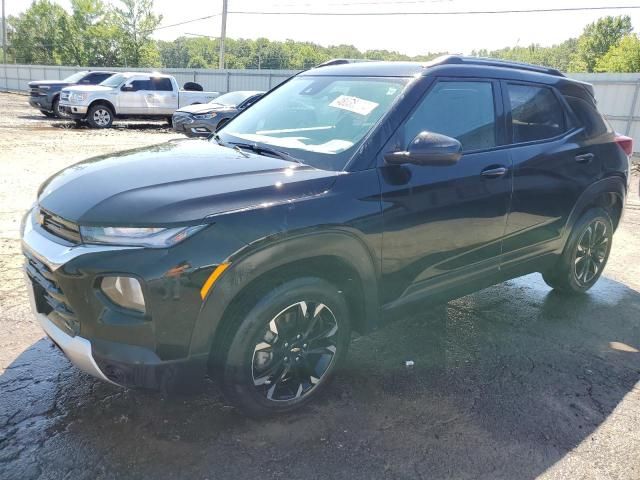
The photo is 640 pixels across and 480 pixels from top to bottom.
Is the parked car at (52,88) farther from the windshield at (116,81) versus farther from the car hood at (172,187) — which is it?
the car hood at (172,187)

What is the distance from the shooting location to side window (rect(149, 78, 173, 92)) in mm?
18359

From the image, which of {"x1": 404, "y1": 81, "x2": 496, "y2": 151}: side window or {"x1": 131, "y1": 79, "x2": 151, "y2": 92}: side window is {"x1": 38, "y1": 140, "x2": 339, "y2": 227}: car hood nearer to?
{"x1": 404, "y1": 81, "x2": 496, "y2": 151}: side window

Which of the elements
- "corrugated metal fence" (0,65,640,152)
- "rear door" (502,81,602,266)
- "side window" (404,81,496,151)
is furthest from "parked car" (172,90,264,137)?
"side window" (404,81,496,151)

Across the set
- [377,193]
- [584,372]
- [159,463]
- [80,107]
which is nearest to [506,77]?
[377,193]

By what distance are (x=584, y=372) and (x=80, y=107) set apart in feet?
57.1

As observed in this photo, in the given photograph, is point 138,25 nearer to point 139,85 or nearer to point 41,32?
point 41,32

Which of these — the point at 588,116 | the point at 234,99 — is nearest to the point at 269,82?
the point at 234,99

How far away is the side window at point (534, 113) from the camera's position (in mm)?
3832

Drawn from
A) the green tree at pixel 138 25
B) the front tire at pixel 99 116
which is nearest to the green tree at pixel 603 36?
the green tree at pixel 138 25

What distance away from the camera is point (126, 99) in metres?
17.9

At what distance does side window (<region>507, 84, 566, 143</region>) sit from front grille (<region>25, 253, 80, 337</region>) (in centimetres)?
302

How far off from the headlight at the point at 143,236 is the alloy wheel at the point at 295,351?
2.17 ft

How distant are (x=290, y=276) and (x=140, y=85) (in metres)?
17.3

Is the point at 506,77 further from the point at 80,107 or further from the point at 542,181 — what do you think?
the point at 80,107
